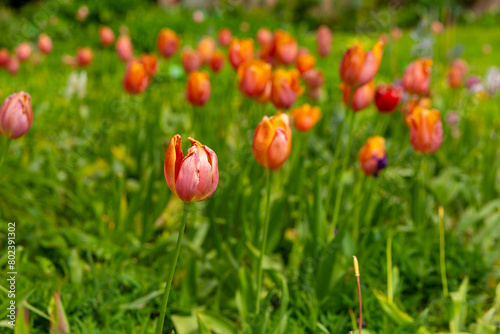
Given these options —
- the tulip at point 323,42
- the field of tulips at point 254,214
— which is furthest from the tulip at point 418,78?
the tulip at point 323,42

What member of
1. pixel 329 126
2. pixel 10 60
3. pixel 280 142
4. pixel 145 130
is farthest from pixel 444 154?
pixel 10 60

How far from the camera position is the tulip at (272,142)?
3.63ft

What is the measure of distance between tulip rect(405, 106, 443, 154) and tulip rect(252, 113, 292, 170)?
0.54 meters

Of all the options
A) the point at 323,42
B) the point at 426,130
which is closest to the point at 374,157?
the point at 426,130

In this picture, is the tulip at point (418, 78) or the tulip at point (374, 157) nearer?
the tulip at point (374, 157)

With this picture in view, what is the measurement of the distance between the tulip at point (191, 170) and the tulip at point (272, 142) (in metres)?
0.26

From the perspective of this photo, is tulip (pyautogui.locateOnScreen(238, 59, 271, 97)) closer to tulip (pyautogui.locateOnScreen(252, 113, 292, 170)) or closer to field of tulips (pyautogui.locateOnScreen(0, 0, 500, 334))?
field of tulips (pyautogui.locateOnScreen(0, 0, 500, 334))

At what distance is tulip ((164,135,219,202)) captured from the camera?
861 millimetres

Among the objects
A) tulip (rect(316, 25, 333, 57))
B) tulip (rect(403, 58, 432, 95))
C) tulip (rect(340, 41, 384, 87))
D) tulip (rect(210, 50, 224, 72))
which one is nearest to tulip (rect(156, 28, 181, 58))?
tulip (rect(210, 50, 224, 72))

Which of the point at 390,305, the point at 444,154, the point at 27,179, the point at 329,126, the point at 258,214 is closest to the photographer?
the point at 390,305

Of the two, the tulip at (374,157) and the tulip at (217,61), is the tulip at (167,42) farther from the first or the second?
the tulip at (374,157)

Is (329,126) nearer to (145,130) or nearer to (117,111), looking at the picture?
(145,130)

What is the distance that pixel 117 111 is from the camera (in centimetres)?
281

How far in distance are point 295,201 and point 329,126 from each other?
91 cm
